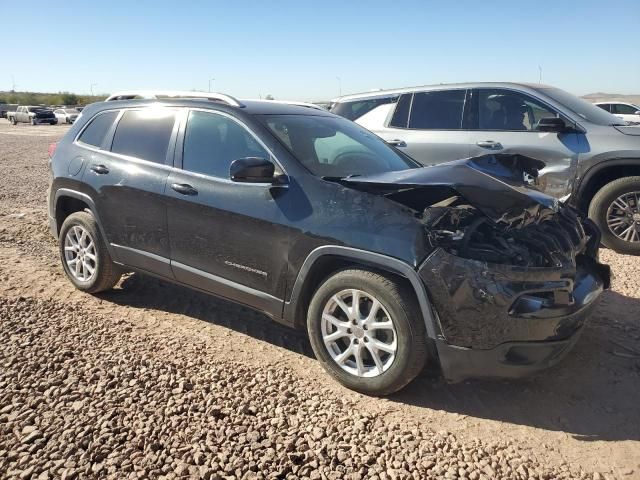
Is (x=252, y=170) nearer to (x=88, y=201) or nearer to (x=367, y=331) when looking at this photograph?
(x=367, y=331)

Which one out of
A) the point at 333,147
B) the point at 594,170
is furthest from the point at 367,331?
the point at 594,170

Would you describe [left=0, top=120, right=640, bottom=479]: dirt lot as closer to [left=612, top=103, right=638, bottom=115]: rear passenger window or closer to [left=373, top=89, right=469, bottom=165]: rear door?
[left=373, top=89, right=469, bottom=165]: rear door

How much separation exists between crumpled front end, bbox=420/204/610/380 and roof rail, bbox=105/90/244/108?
6.24 ft

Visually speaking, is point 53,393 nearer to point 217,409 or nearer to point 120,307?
point 217,409

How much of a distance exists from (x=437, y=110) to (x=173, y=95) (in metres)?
3.84

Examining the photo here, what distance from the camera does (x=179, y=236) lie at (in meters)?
3.92

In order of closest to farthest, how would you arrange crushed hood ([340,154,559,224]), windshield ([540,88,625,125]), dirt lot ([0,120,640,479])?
dirt lot ([0,120,640,479]), crushed hood ([340,154,559,224]), windshield ([540,88,625,125])

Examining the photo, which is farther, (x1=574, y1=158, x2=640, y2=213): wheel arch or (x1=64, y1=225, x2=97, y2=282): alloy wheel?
(x1=574, y1=158, x2=640, y2=213): wheel arch

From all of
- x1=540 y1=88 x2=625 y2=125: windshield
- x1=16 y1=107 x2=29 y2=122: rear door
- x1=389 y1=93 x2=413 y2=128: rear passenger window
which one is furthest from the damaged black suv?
x1=16 y1=107 x2=29 y2=122: rear door

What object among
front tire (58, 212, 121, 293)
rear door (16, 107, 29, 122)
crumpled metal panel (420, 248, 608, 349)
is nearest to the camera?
crumpled metal panel (420, 248, 608, 349)

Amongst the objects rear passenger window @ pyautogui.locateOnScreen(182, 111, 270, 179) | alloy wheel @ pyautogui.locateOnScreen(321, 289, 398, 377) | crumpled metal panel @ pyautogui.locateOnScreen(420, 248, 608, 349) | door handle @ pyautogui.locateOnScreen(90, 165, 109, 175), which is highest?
rear passenger window @ pyautogui.locateOnScreen(182, 111, 270, 179)

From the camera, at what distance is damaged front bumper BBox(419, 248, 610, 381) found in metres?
2.78

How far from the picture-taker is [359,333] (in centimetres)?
315

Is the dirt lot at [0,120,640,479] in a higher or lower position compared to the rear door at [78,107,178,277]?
lower
